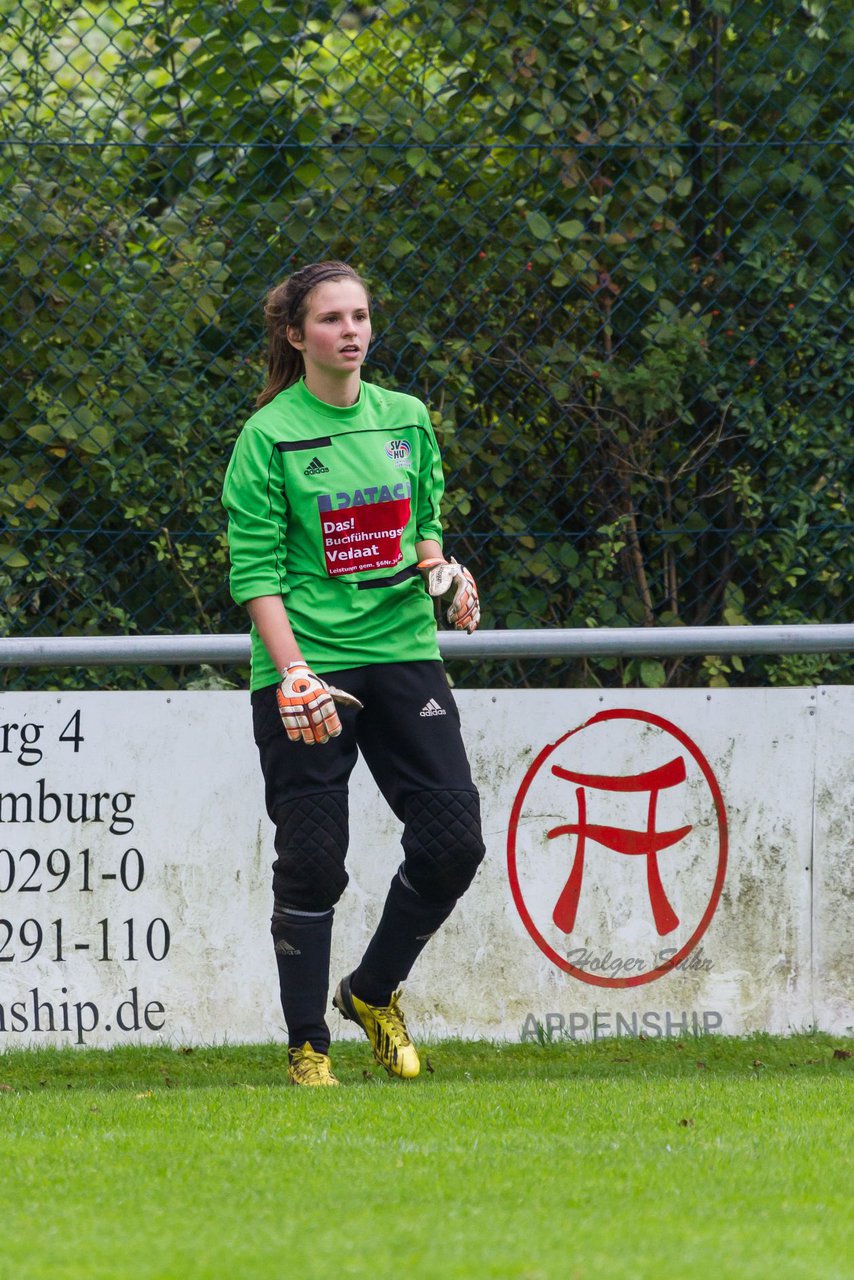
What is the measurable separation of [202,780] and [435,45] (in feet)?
6.96

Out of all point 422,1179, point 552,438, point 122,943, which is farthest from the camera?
point 552,438

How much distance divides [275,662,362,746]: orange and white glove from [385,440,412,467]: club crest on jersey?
2.01ft

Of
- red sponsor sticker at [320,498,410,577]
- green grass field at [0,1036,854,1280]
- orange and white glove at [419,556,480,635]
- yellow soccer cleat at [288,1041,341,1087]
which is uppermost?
red sponsor sticker at [320,498,410,577]

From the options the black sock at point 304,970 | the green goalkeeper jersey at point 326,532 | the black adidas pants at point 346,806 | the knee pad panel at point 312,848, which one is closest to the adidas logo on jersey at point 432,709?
the black adidas pants at point 346,806

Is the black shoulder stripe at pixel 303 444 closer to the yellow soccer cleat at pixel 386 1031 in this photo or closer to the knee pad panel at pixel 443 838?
the knee pad panel at pixel 443 838

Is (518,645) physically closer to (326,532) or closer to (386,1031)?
(326,532)

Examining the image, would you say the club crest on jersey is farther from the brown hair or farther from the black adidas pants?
the black adidas pants

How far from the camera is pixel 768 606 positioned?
17.0 feet

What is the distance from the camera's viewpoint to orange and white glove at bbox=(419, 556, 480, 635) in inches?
158

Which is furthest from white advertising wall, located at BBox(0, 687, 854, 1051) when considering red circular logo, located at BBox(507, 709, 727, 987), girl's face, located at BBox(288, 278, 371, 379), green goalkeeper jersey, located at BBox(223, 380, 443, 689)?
girl's face, located at BBox(288, 278, 371, 379)

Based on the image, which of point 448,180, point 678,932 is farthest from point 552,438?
point 678,932

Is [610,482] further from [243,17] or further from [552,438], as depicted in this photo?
[243,17]

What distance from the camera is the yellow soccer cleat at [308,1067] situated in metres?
4.06

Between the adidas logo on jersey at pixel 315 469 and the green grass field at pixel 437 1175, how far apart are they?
1386mm
